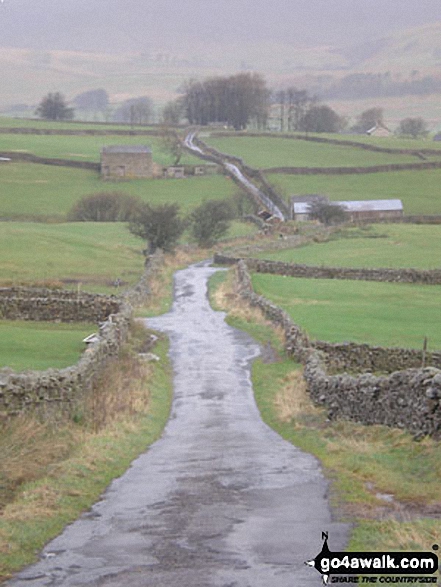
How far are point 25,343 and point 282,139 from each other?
160978 mm

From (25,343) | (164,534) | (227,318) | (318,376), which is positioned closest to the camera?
(164,534)

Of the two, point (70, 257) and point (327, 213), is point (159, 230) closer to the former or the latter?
point (70, 257)

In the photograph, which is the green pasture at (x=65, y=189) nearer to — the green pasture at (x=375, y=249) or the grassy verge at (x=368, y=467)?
the green pasture at (x=375, y=249)

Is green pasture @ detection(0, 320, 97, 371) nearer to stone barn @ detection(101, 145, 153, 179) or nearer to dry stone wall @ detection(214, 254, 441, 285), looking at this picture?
dry stone wall @ detection(214, 254, 441, 285)

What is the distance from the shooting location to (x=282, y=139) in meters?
193

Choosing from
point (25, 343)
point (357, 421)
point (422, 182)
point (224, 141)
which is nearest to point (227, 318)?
point (25, 343)

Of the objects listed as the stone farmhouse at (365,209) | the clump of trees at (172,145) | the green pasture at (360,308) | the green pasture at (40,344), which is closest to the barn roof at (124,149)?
the clump of trees at (172,145)

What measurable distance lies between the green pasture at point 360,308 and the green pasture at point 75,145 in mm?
98809

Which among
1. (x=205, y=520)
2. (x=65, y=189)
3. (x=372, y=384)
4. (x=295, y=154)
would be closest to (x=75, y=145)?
(x=295, y=154)

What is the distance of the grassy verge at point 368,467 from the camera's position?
46.8 feet

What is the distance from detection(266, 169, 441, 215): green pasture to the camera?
134m

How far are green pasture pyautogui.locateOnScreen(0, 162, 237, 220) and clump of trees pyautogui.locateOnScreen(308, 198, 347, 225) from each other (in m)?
12.3

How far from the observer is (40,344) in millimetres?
34594

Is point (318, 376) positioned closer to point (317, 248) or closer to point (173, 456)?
point (173, 456)
